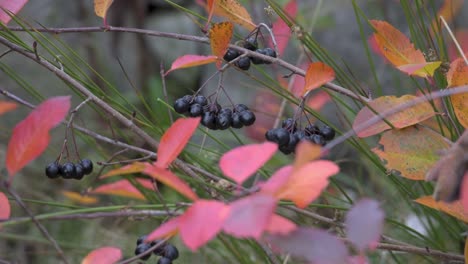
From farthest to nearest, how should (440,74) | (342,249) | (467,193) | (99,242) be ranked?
(99,242), (440,74), (467,193), (342,249)

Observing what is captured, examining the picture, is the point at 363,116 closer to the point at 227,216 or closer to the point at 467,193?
the point at 467,193

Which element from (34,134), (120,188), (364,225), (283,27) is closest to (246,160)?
(364,225)

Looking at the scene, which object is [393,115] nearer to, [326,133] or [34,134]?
[326,133]

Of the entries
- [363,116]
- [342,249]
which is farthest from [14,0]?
[342,249]

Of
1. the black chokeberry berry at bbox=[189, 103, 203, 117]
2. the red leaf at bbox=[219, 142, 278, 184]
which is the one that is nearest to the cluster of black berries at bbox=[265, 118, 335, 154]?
the black chokeberry berry at bbox=[189, 103, 203, 117]

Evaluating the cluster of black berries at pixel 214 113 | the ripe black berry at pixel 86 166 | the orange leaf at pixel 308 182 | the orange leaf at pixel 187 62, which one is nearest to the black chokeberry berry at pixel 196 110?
the cluster of black berries at pixel 214 113

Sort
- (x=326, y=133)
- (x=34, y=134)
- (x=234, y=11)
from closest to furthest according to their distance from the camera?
(x=34, y=134), (x=326, y=133), (x=234, y=11)

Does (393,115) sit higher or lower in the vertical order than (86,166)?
higher
